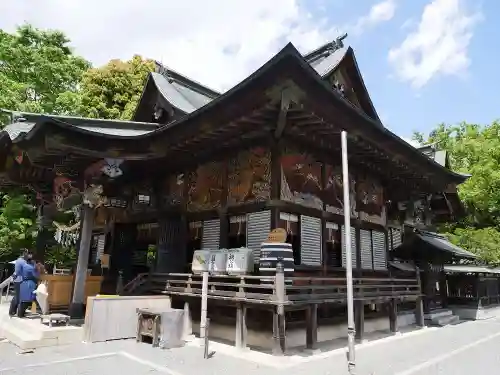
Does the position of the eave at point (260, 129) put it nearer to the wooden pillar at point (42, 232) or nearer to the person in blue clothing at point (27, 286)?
the person in blue clothing at point (27, 286)

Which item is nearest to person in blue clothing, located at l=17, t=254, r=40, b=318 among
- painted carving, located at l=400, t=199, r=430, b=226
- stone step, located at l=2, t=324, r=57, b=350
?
stone step, located at l=2, t=324, r=57, b=350

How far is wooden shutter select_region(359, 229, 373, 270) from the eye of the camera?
542 inches

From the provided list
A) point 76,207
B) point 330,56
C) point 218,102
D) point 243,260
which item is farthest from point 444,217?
point 76,207

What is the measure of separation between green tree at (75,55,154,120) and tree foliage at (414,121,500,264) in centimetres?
1985

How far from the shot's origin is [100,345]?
9219mm

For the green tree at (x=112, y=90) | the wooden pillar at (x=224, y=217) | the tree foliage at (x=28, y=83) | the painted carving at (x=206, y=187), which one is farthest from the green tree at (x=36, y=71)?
the wooden pillar at (x=224, y=217)

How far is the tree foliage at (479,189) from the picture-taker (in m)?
25.0

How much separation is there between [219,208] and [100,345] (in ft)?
16.2

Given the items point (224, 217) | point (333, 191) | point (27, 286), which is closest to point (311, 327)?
point (224, 217)

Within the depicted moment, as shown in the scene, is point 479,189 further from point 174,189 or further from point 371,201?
point 174,189

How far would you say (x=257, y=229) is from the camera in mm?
10680

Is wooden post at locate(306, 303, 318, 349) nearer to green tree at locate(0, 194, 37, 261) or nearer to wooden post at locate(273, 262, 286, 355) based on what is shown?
wooden post at locate(273, 262, 286, 355)

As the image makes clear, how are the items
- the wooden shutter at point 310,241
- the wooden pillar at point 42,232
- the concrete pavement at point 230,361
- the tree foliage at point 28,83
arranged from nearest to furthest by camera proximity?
the concrete pavement at point 230,361 < the wooden shutter at point 310,241 < the wooden pillar at point 42,232 < the tree foliage at point 28,83

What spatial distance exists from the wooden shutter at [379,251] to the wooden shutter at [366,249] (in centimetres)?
34
